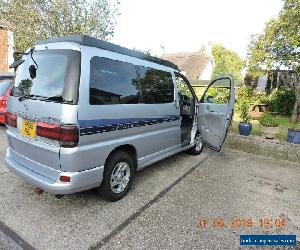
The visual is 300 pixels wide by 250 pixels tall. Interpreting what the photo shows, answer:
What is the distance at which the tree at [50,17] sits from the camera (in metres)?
12.5

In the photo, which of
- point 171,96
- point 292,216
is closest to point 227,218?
point 292,216

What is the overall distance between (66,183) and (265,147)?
538 cm

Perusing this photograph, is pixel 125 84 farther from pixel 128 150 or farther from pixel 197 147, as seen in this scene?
pixel 197 147

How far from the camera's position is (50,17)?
12547 millimetres

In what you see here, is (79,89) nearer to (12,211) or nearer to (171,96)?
(12,211)

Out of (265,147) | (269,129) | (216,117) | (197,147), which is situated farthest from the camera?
(269,129)

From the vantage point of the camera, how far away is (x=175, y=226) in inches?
135

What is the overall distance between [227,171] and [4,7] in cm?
1345

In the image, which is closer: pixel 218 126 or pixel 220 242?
pixel 220 242

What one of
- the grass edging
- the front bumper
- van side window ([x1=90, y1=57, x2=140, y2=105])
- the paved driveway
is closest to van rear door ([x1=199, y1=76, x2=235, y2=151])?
the paved driveway

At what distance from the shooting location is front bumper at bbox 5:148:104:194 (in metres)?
3.17

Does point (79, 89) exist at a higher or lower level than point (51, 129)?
higher

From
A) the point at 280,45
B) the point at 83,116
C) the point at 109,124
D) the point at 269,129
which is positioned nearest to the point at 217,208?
the point at 109,124

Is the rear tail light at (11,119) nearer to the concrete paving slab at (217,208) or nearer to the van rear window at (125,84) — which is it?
the van rear window at (125,84)
